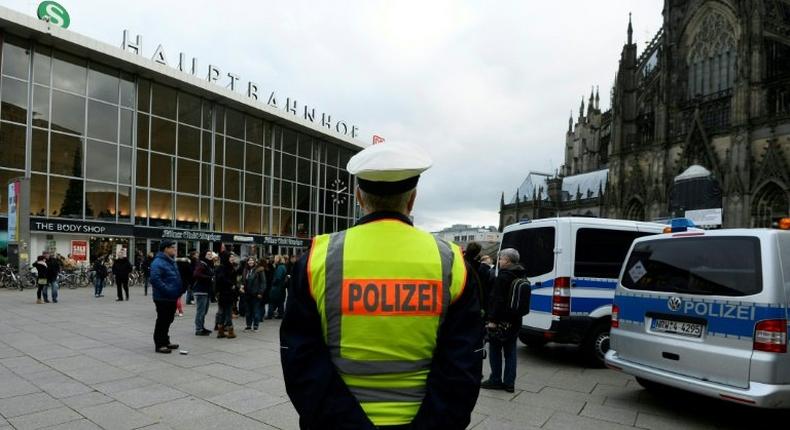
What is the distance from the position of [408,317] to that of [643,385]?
19.7ft

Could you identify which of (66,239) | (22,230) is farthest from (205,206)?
(22,230)

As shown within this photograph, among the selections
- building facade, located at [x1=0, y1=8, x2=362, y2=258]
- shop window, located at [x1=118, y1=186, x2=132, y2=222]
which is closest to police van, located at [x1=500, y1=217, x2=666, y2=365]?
building facade, located at [x1=0, y1=8, x2=362, y2=258]

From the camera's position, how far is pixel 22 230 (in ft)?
64.5

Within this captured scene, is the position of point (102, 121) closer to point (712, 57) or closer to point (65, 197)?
point (65, 197)

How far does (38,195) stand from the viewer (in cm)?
2428

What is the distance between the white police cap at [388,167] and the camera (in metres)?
1.88

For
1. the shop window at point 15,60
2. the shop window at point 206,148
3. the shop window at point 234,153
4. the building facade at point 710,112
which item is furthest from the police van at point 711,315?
the building facade at point 710,112

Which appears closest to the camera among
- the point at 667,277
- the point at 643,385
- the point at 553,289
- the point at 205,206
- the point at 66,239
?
the point at 667,277

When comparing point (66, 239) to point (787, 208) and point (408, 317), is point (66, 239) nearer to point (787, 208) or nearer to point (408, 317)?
point (408, 317)

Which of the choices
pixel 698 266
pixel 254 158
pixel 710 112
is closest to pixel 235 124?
pixel 254 158

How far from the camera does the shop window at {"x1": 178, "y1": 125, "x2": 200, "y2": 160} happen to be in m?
30.8

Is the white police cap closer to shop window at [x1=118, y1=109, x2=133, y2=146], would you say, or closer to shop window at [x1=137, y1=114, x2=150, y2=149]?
shop window at [x1=118, y1=109, x2=133, y2=146]

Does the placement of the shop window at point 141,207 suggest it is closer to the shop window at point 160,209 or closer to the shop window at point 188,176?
the shop window at point 160,209

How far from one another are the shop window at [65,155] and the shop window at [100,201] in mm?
927
